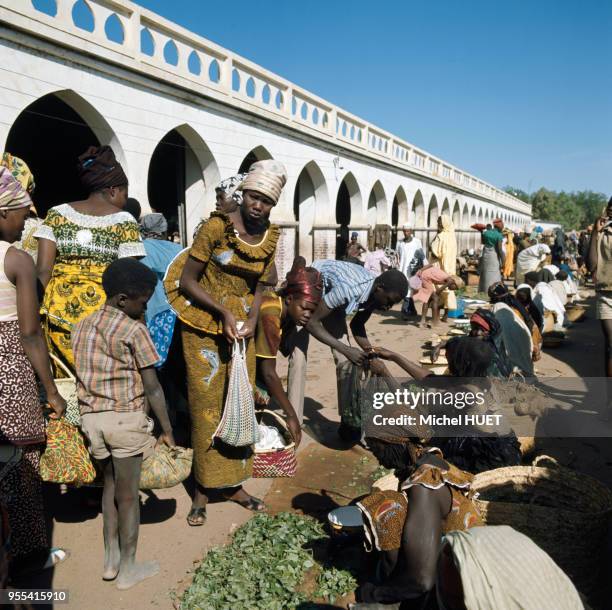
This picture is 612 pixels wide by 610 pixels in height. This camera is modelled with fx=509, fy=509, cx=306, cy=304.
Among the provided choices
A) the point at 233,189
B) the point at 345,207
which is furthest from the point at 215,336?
the point at 345,207

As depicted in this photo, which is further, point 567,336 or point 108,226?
point 567,336

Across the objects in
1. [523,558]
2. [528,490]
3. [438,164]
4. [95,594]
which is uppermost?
[438,164]

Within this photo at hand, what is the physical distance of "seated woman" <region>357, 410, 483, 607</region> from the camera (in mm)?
1916

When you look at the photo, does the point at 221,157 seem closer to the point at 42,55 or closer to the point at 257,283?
the point at 42,55

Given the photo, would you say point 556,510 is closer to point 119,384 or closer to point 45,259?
point 119,384

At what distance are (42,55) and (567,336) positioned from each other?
8.97 metres

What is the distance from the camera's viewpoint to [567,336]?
28.9 ft

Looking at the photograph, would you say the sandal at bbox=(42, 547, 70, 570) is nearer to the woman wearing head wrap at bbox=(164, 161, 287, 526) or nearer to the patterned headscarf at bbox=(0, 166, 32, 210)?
the woman wearing head wrap at bbox=(164, 161, 287, 526)

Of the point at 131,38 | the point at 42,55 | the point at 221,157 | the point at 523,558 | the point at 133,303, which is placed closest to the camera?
the point at 523,558

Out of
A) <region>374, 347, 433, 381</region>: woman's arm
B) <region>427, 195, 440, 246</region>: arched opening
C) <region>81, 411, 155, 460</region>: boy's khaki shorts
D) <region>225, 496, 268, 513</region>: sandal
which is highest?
<region>427, 195, 440, 246</region>: arched opening

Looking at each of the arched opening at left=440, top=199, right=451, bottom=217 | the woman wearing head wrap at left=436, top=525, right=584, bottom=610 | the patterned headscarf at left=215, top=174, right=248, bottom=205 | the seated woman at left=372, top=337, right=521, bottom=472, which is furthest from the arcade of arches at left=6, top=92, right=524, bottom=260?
the arched opening at left=440, top=199, right=451, bottom=217

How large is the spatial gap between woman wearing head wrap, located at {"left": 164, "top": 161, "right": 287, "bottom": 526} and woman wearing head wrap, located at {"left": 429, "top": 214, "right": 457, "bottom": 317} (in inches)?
292

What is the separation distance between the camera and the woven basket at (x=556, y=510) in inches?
94.6

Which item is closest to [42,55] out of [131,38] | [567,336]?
[131,38]
